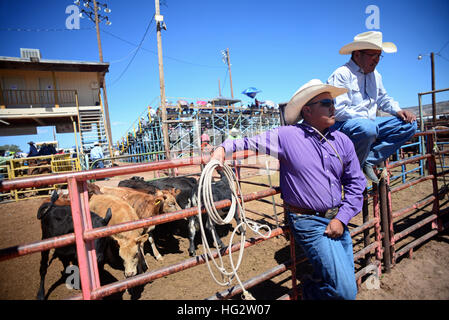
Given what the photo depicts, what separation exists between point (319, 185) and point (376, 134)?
100 cm

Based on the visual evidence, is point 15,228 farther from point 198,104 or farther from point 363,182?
point 198,104

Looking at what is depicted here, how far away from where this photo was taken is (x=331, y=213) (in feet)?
6.22

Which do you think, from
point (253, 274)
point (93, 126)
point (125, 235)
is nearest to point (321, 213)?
point (253, 274)

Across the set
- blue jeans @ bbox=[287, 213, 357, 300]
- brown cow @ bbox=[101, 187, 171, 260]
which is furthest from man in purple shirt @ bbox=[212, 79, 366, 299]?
brown cow @ bbox=[101, 187, 171, 260]

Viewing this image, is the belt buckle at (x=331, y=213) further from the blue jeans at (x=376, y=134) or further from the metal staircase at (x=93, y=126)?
the metal staircase at (x=93, y=126)

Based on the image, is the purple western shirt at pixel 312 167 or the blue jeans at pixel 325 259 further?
the purple western shirt at pixel 312 167

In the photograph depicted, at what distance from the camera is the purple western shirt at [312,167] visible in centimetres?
188

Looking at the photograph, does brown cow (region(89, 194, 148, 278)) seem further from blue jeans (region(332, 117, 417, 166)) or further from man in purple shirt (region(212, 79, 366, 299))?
blue jeans (region(332, 117, 417, 166))

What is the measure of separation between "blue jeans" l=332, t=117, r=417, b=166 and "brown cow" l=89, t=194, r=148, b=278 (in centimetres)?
311

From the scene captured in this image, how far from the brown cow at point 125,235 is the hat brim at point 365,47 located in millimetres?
3639

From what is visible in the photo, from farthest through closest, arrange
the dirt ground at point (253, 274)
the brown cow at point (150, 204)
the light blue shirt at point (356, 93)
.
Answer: the brown cow at point (150, 204) → the dirt ground at point (253, 274) → the light blue shirt at point (356, 93)

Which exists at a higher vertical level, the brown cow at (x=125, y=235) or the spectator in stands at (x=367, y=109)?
the spectator in stands at (x=367, y=109)

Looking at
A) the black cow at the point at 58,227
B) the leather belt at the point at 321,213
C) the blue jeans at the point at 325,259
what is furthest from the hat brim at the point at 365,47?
the black cow at the point at 58,227
